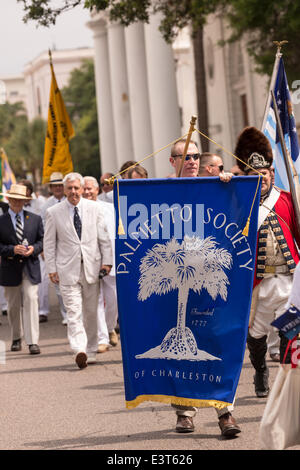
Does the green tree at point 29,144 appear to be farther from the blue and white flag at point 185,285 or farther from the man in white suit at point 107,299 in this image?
the blue and white flag at point 185,285

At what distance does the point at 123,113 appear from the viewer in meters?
46.0

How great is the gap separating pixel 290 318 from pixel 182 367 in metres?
1.77

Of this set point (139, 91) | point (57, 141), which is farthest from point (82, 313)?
point (139, 91)

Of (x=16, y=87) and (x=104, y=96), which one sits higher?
(x=16, y=87)

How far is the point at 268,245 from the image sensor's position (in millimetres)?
7898

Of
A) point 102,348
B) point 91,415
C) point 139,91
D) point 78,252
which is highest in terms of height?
point 139,91

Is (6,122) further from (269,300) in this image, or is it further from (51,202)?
(269,300)

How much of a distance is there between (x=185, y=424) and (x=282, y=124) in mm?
4865

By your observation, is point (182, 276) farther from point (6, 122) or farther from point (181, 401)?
point (6, 122)

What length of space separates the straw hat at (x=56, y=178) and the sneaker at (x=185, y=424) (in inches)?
351

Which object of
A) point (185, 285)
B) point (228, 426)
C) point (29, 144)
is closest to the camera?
point (228, 426)

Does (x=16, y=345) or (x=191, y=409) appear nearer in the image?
(x=191, y=409)

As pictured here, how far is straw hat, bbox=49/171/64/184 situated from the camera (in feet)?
52.1

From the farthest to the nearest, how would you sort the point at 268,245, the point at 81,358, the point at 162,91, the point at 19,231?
the point at 162,91 → the point at 19,231 → the point at 81,358 → the point at 268,245
